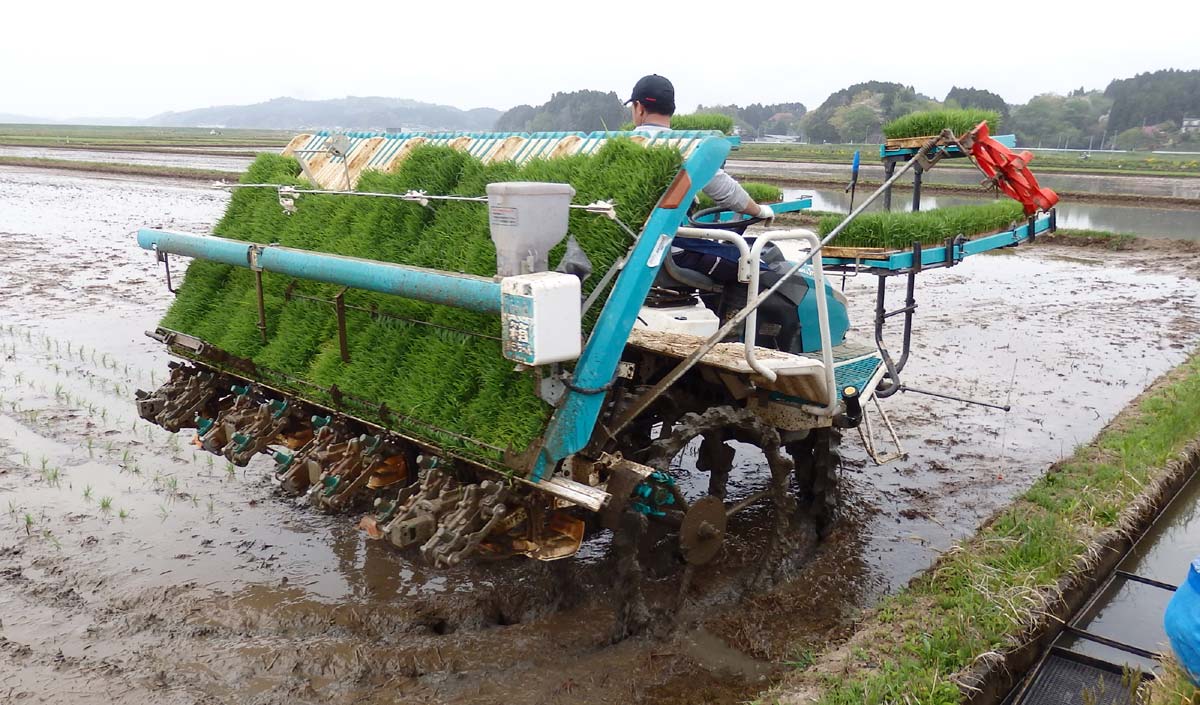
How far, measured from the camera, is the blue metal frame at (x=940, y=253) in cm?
571

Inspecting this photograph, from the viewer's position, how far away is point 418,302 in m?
4.07

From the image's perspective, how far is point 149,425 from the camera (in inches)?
265

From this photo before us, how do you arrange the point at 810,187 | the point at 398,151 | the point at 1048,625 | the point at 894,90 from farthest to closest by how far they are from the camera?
the point at 894,90
the point at 810,187
the point at 398,151
the point at 1048,625

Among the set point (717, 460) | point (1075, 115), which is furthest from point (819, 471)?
point (1075, 115)

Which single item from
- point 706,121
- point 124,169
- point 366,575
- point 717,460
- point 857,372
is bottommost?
point 366,575

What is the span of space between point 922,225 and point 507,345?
4158mm

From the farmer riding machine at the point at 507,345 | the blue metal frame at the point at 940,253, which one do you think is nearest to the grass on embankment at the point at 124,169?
the farmer riding machine at the point at 507,345

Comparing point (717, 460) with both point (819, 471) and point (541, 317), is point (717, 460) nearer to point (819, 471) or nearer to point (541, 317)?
point (819, 471)

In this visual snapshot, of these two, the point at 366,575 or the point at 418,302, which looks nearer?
the point at 418,302

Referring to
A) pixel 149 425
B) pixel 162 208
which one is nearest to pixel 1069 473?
pixel 149 425

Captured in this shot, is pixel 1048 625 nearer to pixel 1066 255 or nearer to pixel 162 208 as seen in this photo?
pixel 1066 255

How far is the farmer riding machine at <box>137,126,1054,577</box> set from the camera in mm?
3361

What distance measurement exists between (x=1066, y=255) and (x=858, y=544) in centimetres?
1368

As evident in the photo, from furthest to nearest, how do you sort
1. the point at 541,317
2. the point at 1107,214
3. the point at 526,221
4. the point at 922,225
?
1. the point at 1107,214
2. the point at 922,225
3. the point at 526,221
4. the point at 541,317
